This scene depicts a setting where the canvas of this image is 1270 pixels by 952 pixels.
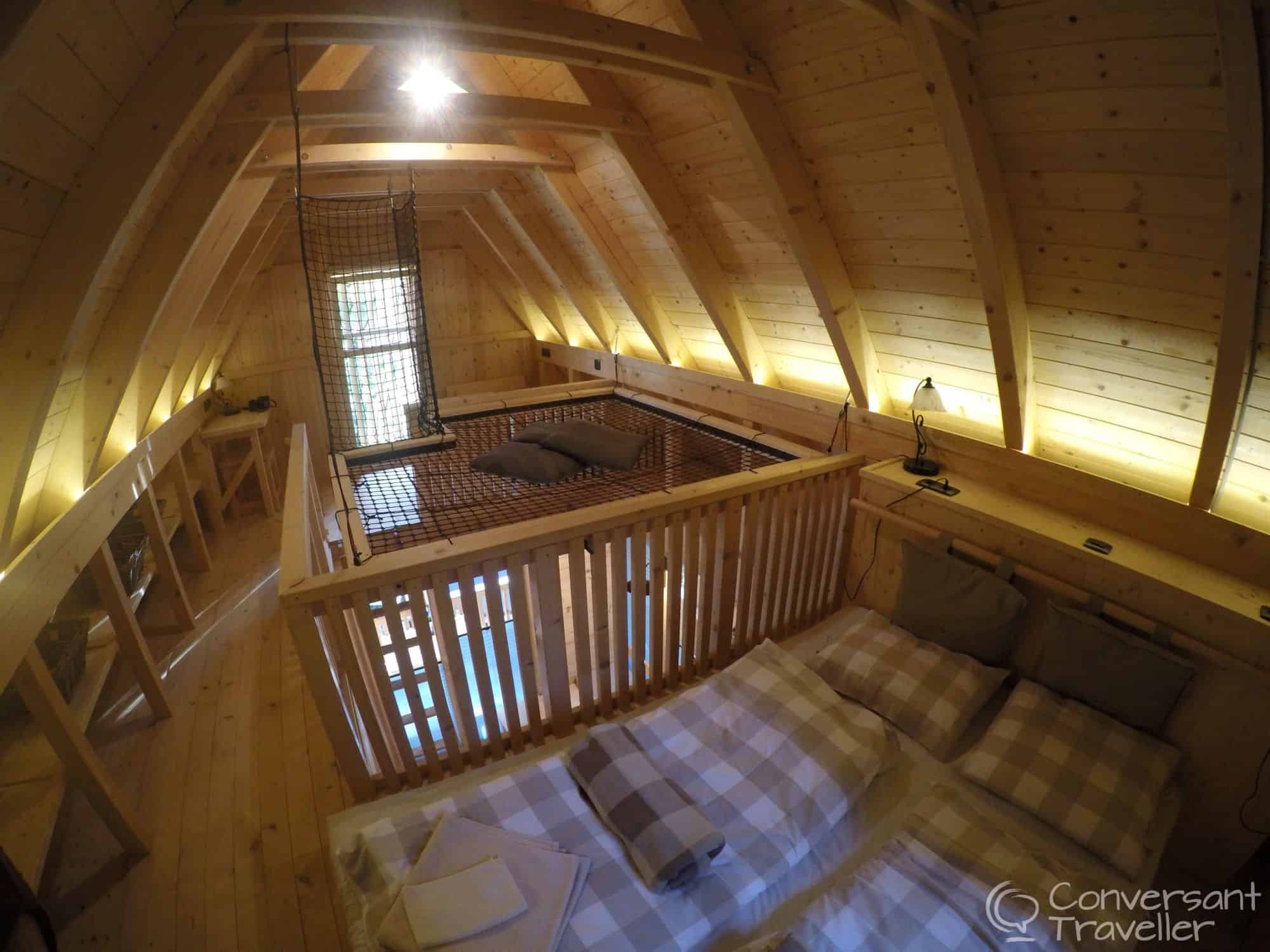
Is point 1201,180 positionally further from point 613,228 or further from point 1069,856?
point 613,228

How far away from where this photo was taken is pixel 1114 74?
1438mm

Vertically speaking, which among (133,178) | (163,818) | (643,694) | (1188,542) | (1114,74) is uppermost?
(1114,74)

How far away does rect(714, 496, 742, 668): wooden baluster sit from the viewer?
2.35 m

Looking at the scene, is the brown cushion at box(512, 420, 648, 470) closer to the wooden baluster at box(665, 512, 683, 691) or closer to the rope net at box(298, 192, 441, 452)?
the wooden baluster at box(665, 512, 683, 691)

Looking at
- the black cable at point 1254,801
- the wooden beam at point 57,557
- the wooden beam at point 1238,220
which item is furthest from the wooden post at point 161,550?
the black cable at point 1254,801

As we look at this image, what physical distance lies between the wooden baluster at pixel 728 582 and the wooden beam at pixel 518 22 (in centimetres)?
154

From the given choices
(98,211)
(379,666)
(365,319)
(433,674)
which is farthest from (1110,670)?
(365,319)

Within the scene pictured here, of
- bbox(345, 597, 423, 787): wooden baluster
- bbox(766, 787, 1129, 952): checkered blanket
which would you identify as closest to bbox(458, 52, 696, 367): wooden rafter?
bbox(345, 597, 423, 787): wooden baluster

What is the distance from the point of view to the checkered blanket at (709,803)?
135 centimetres

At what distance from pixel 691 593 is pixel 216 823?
2051 mm

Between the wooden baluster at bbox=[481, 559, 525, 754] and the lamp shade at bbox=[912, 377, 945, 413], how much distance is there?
71.2 inches

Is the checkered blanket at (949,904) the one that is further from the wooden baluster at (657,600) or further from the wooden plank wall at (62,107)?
the wooden plank wall at (62,107)

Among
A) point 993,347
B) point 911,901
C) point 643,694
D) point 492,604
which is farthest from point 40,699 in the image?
point 993,347

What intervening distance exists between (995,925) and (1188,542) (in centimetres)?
140
